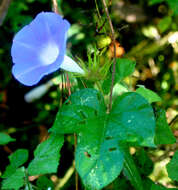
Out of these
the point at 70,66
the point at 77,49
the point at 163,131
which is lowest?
the point at 77,49

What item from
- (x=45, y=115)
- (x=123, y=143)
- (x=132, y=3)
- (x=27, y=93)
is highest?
(x=123, y=143)

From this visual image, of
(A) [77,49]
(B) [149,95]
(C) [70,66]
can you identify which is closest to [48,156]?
(C) [70,66]

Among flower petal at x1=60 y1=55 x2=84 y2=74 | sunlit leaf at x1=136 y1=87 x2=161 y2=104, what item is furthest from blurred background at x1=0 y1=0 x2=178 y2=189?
flower petal at x1=60 y1=55 x2=84 y2=74

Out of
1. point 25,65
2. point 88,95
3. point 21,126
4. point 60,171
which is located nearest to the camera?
point 88,95

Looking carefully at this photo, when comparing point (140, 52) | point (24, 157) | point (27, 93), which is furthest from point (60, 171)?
point (140, 52)

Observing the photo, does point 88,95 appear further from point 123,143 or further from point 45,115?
point 45,115

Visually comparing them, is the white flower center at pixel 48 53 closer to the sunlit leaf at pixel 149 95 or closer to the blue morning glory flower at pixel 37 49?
the blue morning glory flower at pixel 37 49

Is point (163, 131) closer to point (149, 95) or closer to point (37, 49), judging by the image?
point (149, 95)
